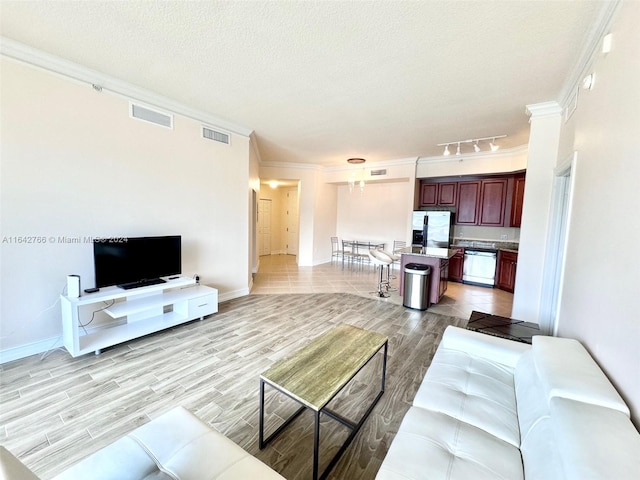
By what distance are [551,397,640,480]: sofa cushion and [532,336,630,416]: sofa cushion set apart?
0.16 feet

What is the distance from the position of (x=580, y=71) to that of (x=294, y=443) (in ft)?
13.1

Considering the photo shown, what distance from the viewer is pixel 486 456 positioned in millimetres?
1146

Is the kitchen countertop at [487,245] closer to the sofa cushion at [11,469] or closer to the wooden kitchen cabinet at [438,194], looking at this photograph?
the wooden kitchen cabinet at [438,194]

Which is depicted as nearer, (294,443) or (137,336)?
(294,443)

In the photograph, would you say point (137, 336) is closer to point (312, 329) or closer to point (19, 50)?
point (312, 329)

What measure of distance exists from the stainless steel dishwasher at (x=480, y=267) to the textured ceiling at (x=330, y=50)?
2.99 metres

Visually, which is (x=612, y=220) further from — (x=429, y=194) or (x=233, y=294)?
(x=429, y=194)

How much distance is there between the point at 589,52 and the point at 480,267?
15.0 feet

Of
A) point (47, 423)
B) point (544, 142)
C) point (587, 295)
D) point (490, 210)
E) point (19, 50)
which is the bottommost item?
point (47, 423)

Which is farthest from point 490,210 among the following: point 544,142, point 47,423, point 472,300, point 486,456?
point 47,423

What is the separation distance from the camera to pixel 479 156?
18.8 ft

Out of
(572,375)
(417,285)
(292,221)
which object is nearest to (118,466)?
(572,375)

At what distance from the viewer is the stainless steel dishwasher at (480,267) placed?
576cm

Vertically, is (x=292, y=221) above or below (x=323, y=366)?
above
